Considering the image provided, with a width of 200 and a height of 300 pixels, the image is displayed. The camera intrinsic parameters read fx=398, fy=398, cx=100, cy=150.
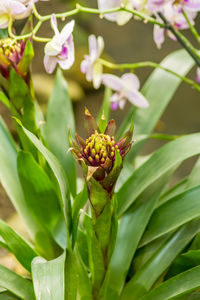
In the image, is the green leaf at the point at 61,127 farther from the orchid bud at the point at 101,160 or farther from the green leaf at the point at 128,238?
the orchid bud at the point at 101,160

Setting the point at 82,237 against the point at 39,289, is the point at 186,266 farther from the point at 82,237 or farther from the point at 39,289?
the point at 39,289

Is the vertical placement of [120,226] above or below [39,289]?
below

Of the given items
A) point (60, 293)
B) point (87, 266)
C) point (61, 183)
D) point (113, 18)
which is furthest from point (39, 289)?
point (113, 18)

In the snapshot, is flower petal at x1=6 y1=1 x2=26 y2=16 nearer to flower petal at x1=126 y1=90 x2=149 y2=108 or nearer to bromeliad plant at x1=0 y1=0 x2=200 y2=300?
bromeliad plant at x1=0 y1=0 x2=200 y2=300

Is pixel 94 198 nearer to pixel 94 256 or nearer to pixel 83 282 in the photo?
pixel 94 256

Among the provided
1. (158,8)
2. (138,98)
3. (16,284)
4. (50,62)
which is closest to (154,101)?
(138,98)
